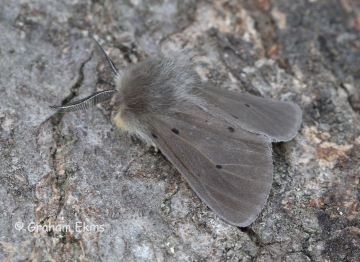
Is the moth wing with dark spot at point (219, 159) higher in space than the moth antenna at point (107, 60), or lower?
lower

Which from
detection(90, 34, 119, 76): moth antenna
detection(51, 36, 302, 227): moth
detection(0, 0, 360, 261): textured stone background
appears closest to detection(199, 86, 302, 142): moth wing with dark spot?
detection(51, 36, 302, 227): moth

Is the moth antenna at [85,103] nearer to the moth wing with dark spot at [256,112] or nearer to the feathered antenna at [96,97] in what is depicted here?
the feathered antenna at [96,97]

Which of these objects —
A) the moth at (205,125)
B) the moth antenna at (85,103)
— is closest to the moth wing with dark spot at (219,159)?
the moth at (205,125)

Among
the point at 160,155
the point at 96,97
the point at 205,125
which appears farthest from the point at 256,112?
the point at 96,97

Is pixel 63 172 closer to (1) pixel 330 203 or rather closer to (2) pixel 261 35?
(1) pixel 330 203

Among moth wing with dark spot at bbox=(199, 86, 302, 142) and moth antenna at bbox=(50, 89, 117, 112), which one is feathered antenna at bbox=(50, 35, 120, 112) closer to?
moth antenna at bbox=(50, 89, 117, 112)

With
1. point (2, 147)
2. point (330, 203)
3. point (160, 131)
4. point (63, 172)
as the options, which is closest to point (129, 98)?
point (160, 131)

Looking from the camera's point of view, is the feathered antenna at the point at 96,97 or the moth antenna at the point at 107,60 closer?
the feathered antenna at the point at 96,97

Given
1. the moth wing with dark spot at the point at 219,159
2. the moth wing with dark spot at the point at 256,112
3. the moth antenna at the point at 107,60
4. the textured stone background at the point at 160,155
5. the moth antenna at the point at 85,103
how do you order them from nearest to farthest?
the textured stone background at the point at 160,155, the moth wing with dark spot at the point at 219,159, the moth antenna at the point at 85,103, the moth wing with dark spot at the point at 256,112, the moth antenna at the point at 107,60
